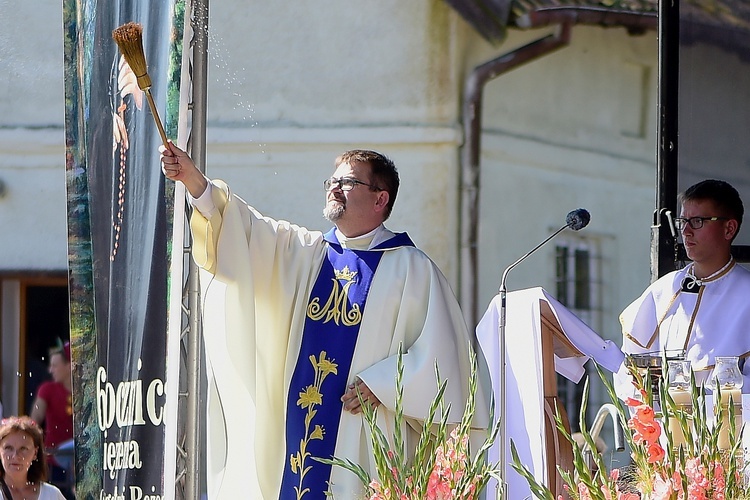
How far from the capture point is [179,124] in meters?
5.00

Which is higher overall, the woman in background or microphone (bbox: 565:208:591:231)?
microphone (bbox: 565:208:591:231)

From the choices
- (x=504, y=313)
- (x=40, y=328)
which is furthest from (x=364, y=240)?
(x=40, y=328)

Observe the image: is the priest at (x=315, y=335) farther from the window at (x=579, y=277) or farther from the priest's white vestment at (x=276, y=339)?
the window at (x=579, y=277)

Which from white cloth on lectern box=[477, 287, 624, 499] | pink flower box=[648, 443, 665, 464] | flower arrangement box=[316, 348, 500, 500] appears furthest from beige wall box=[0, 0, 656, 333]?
pink flower box=[648, 443, 665, 464]

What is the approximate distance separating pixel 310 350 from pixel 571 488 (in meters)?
2.71

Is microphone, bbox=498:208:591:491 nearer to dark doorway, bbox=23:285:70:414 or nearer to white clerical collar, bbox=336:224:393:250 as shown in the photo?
white clerical collar, bbox=336:224:393:250

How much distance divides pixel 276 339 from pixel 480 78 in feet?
16.8

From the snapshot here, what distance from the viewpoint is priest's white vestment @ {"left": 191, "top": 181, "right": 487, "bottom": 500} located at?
16.7ft

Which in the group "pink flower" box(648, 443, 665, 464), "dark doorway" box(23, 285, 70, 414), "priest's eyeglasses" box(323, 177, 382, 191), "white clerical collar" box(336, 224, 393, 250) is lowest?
"dark doorway" box(23, 285, 70, 414)

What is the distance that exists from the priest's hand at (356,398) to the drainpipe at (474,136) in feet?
15.6

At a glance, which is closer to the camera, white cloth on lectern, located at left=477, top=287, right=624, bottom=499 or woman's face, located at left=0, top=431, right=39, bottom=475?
white cloth on lectern, located at left=477, top=287, right=624, bottom=499

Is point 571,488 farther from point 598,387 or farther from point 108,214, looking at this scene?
point 598,387

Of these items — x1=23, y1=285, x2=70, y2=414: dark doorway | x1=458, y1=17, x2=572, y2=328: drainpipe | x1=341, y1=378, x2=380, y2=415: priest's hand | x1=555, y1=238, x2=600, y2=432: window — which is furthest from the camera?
x1=23, y1=285, x2=70, y2=414: dark doorway

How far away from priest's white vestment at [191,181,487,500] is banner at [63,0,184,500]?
23cm
